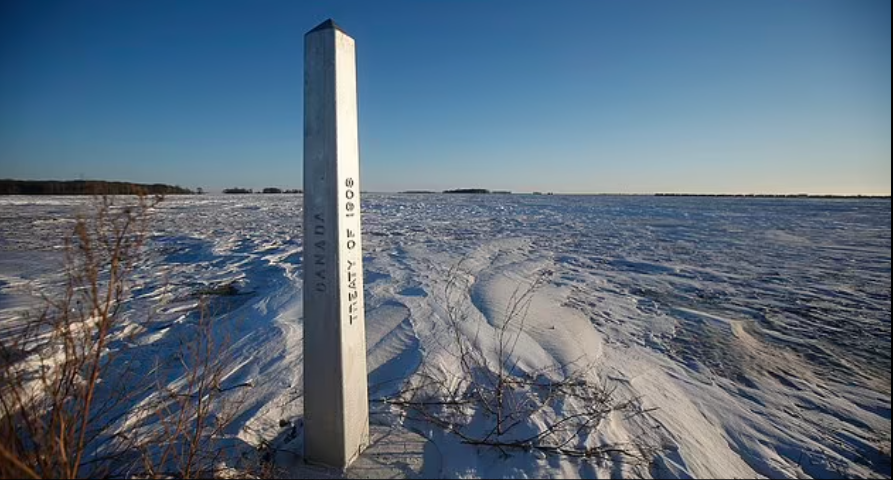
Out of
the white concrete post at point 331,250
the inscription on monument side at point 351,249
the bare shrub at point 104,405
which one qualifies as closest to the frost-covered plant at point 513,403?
the white concrete post at point 331,250

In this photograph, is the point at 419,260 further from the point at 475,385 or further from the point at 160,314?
the point at 475,385

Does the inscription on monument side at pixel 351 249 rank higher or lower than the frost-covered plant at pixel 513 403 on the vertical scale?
higher

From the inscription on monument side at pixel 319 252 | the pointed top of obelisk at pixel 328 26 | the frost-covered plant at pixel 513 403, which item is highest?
the pointed top of obelisk at pixel 328 26

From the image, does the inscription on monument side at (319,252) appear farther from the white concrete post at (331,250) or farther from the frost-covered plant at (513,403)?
the frost-covered plant at (513,403)

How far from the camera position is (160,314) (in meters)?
4.84

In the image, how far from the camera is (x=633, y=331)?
473 cm

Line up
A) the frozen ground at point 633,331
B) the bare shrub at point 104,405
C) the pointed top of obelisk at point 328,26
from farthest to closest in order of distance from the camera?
1. the frozen ground at point 633,331
2. the pointed top of obelisk at point 328,26
3. the bare shrub at point 104,405

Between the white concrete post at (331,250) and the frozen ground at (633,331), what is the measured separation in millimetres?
573

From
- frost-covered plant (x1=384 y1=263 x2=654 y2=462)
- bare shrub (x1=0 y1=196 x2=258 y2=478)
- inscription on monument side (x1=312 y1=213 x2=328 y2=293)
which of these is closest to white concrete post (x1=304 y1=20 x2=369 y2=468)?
inscription on monument side (x1=312 y1=213 x2=328 y2=293)

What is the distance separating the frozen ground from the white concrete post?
22.5 inches

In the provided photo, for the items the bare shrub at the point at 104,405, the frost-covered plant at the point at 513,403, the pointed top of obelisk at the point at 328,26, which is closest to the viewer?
the bare shrub at the point at 104,405

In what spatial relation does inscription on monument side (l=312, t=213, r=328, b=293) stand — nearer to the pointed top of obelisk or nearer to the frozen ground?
the pointed top of obelisk

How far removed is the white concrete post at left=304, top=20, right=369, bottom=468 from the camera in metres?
2.07

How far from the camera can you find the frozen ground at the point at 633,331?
2.66 m
